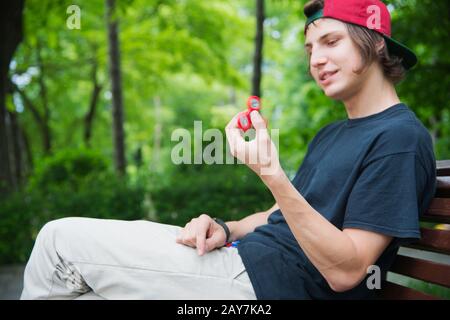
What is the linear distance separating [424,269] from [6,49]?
535 centimetres

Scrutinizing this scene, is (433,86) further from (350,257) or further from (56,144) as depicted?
(56,144)

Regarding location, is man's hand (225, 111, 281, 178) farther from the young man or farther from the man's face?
the man's face

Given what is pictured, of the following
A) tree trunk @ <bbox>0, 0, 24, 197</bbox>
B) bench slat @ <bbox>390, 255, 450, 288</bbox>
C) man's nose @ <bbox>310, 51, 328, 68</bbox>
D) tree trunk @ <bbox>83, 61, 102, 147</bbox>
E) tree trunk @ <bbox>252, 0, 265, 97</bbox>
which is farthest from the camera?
tree trunk @ <bbox>83, 61, 102, 147</bbox>

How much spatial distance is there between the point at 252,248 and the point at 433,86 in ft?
21.5

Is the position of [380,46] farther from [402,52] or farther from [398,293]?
[398,293]

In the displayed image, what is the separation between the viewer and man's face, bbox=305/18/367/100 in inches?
67.1

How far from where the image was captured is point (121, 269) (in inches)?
63.3

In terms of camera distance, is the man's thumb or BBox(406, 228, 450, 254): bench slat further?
BBox(406, 228, 450, 254): bench slat

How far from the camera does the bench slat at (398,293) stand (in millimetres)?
1628

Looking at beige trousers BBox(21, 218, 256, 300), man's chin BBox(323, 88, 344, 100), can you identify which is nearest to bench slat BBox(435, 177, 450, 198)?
man's chin BBox(323, 88, 344, 100)

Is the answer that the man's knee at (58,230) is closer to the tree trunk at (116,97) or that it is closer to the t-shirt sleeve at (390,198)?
the t-shirt sleeve at (390,198)

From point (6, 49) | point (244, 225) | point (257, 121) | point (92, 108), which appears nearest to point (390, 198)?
point (257, 121)

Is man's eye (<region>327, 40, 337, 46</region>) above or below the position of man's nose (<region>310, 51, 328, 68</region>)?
above

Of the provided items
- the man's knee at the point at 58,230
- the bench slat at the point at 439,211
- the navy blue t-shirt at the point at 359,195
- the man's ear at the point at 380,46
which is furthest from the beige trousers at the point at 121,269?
the man's ear at the point at 380,46
